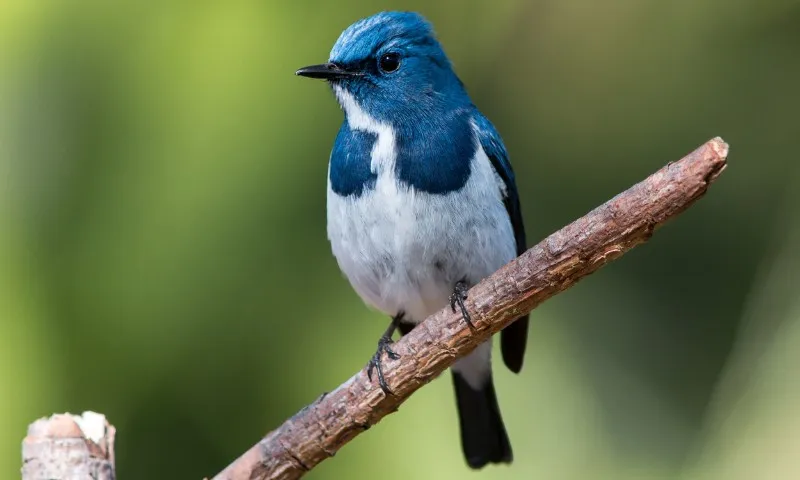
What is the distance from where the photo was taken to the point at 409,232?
350 centimetres

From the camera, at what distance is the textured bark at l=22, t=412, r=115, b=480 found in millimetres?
2943

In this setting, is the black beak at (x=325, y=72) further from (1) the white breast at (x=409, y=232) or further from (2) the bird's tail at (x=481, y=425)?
(2) the bird's tail at (x=481, y=425)

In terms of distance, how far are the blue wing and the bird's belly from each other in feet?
0.42

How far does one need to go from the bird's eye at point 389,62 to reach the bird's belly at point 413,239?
0.48 metres

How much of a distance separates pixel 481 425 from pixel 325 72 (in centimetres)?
143

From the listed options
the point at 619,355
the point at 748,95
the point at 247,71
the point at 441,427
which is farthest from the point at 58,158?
the point at 748,95

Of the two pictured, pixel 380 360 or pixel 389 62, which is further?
pixel 389 62

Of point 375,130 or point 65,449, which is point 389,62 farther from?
point 65,449

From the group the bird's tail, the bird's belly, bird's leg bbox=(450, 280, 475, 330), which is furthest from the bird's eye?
the bird's tail

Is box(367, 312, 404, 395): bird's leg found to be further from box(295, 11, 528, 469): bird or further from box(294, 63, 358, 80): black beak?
box(294, 63, 358, 80): black beak

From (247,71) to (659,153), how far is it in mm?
1706

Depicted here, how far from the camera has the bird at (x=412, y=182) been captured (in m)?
3.51

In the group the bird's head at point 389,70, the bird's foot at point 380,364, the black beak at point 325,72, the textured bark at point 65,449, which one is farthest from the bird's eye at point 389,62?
the textured bark at point 65,449

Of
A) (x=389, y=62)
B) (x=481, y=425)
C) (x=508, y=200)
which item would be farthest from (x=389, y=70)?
(x=481, y=425)
